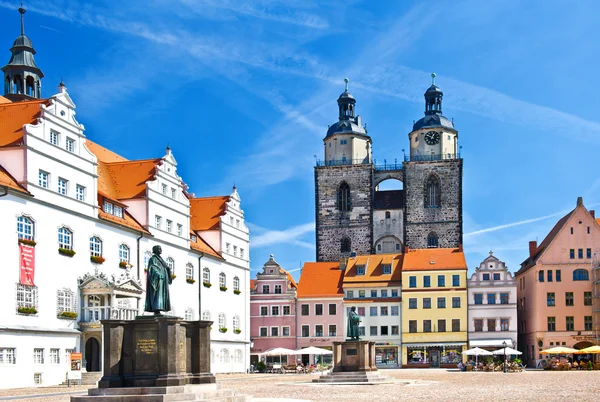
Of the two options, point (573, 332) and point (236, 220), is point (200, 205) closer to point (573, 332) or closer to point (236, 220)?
point (236, 220)

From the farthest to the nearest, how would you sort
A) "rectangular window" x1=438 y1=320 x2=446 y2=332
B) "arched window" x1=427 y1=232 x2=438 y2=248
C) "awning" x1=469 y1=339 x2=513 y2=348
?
"arched window" x1=427 y1=232 x2=438 y2=248
"rectangular window" x1=438 y1=320 x2=446 y2=332
"awning" x1=469 y1=339 x2=513 y2=348

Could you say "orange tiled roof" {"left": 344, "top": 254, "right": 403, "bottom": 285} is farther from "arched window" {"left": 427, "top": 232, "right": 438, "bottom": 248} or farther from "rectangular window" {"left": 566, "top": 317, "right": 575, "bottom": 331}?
"arched window" {"left": 427, "top": 232, "right": 438, "bottom": 248}

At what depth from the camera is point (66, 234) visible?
1836 inches

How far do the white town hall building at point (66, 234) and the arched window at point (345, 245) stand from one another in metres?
42.1

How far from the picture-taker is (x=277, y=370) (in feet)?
234

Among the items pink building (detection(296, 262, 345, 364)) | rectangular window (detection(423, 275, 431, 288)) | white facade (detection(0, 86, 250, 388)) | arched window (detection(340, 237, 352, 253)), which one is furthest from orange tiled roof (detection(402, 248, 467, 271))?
white facade (detection(0, 86, 250, 388))

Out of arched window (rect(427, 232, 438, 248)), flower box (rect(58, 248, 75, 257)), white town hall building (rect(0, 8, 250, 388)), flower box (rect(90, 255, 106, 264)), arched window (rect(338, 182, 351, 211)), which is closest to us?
white town hall building (rect(0, 8, 250, 388))

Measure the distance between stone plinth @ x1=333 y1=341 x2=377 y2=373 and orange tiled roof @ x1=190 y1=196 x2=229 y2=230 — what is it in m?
28.4

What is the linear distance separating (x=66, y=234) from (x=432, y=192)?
65131 mm

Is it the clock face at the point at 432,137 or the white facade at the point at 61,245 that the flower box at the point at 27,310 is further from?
the clock face at the point at 432,137

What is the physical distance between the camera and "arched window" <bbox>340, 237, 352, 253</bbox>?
105 metres

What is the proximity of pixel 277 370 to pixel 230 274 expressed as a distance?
838 cm

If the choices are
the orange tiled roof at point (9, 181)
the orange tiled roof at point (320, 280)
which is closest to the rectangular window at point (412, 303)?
the orange tiled roof at point (320, 280)

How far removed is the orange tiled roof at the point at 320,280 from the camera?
84.6 m
